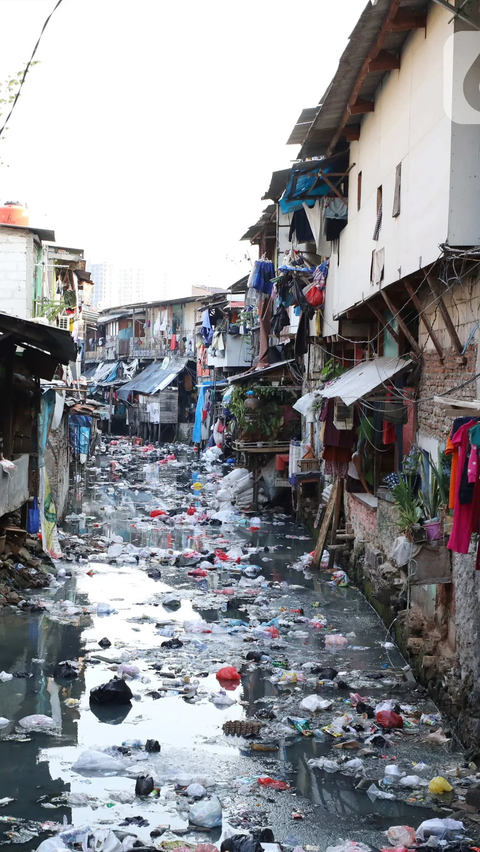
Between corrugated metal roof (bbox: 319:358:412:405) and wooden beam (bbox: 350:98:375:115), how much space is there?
3223 millimetres

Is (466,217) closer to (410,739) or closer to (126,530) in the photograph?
(410,739)

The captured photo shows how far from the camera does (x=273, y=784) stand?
5941 millimetres

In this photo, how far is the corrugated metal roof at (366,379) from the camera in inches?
388

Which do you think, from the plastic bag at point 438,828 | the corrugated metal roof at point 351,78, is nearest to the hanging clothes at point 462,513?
the plastic bag at point 438,828

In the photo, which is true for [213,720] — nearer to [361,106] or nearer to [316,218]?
[361,106]

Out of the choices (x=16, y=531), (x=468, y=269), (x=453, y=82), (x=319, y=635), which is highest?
(x=453, y=82)

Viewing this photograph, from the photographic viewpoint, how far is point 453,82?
700 centimetres

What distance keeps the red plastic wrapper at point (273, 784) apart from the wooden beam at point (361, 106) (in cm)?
819

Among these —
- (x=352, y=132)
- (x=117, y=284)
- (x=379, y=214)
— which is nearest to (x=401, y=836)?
(x=379, y=214)

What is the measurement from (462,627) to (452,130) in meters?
4.13

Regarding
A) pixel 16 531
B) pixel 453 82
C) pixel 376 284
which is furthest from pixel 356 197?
pixel 16 531

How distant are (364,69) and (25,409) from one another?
6.92 metres

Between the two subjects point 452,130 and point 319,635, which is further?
point 319,635

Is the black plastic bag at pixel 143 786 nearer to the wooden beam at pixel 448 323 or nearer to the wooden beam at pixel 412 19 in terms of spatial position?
the wooden beam at pixel 448 323
